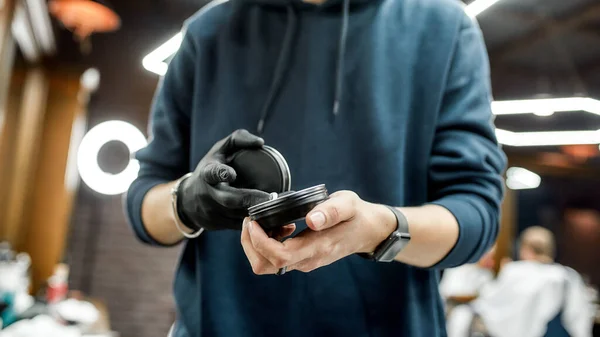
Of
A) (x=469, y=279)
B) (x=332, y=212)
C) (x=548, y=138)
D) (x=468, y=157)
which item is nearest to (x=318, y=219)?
(x=332, y=212)

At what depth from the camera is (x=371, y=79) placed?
85 centimetres

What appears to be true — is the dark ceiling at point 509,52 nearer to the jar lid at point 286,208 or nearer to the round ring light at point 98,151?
the round ring light at point 98,151

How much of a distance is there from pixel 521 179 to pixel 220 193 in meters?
10.2

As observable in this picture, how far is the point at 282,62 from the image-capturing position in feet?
2.91

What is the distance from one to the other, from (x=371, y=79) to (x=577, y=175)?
413 inches

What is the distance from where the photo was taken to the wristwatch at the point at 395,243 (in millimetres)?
604

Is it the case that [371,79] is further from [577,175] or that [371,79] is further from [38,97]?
[577,175]

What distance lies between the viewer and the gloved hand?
588 millimetres

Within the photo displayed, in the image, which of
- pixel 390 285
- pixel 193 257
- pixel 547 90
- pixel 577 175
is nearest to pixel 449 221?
pixel 390 285

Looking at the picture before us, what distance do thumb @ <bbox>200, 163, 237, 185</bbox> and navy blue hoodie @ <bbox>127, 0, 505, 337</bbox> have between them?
0.22 metres

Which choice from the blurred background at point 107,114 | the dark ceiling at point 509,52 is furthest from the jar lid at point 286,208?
the dark ceiling at point 509,52

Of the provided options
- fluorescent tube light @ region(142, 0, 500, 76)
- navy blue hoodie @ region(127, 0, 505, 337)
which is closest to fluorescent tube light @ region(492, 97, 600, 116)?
fluorescent tube light @ region(142, 0, 500, 76)

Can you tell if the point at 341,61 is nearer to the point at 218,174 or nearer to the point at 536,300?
the point at 218,174

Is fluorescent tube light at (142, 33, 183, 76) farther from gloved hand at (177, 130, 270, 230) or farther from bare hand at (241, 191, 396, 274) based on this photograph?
bare hand at (241, 191, 396, 274)
